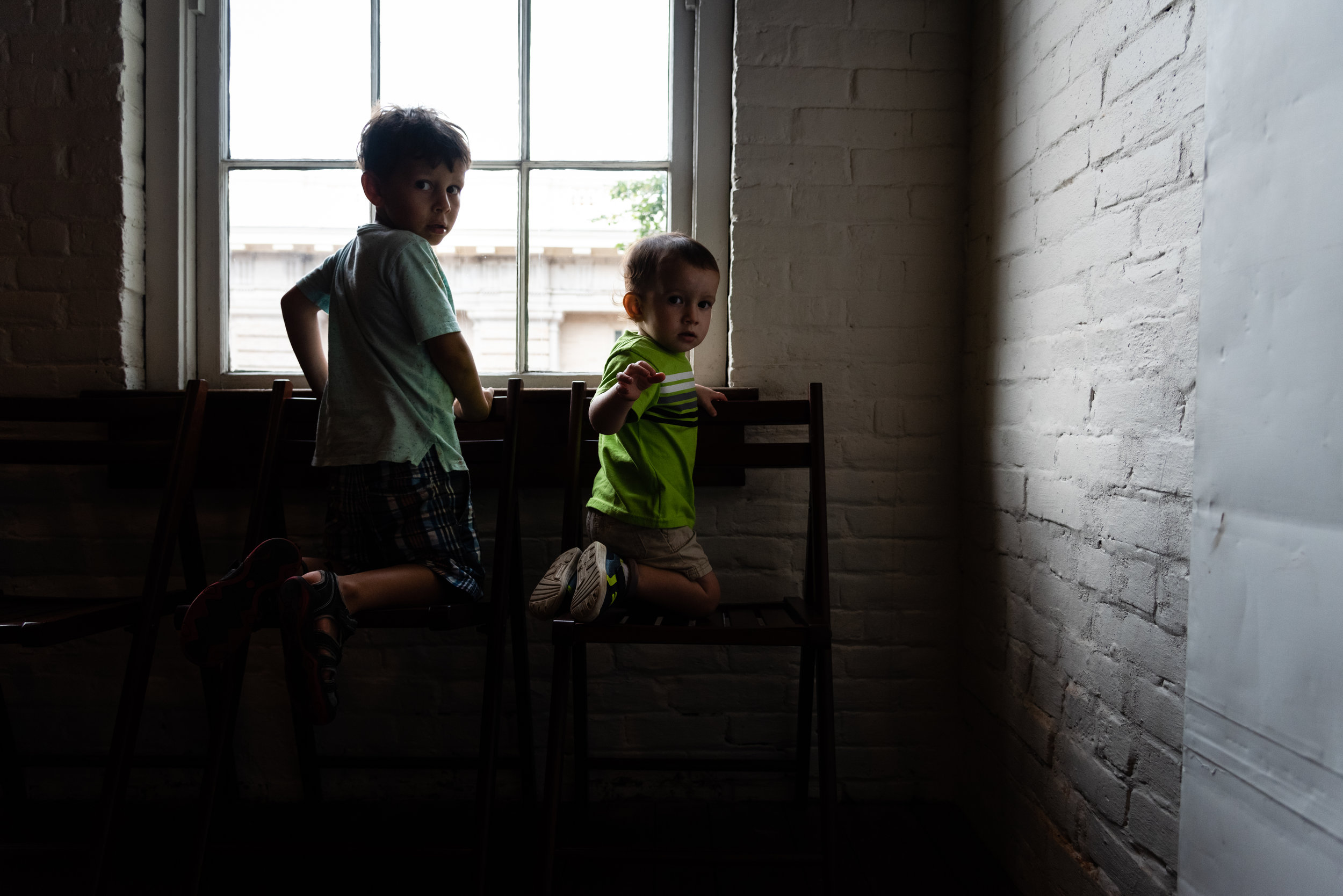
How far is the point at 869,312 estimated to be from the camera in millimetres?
1863

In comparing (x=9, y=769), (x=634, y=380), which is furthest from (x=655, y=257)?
(x=9, y=769)

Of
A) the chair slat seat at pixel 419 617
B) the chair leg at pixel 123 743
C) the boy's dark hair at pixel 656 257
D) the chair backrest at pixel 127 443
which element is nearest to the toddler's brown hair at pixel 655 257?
the boy's dark hair at pixel 656 257

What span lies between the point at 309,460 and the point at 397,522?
31 centimetres

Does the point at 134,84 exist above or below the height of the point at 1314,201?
above

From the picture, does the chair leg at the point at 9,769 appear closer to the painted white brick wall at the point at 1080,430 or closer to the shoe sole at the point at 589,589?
the shoe sole at the point at 589,589

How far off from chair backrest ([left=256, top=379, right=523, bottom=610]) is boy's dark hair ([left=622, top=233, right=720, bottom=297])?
31 cm

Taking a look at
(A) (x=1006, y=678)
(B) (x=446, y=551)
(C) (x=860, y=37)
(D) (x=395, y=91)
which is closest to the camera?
(B) (x=446, y=551)

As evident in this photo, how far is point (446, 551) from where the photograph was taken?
59.2 inches

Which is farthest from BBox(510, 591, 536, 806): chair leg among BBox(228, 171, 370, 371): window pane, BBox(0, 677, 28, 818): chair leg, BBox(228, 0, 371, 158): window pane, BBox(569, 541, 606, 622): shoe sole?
BBox(228, 0, 371, 158): window pane

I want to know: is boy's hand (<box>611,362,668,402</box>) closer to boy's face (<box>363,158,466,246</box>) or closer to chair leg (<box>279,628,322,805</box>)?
boy's face (<box>363,158,466,246</box>)

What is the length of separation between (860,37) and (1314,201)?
4.22 ft

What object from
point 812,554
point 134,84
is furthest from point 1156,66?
point 134,84

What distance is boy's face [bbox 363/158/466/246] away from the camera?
1.50 m

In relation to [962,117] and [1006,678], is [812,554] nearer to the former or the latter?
[1006,678]
